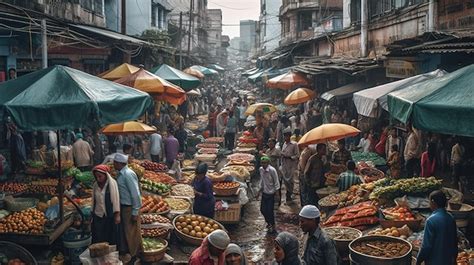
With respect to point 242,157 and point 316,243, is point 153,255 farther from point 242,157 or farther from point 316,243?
point 242,157

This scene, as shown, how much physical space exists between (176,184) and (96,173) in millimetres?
5235

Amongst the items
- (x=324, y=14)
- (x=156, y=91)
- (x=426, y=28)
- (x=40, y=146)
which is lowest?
(x=40, y=146)

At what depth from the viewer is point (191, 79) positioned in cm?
1700

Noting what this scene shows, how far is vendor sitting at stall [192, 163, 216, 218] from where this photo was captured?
30.2ft

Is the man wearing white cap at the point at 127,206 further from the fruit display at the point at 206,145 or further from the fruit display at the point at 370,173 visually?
the fruit display at the point at 206,145

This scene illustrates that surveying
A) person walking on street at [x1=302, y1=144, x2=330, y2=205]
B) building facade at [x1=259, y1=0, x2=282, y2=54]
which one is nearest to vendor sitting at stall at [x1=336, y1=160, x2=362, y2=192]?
person walking on street at [x1=302, y1=144, x2=330, y2=205]

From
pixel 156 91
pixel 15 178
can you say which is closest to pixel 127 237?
pixel 15 178

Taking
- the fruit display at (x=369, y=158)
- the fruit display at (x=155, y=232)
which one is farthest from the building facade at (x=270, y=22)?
the fruit display at (x=155, y=232)

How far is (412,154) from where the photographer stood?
11805 millimetres

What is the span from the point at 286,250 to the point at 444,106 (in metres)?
2.41

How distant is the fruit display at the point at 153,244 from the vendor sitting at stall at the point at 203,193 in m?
1.39

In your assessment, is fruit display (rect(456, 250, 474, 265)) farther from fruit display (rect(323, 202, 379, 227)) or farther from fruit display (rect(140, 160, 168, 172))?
fruit display (rect(140, 160, 168, 172))

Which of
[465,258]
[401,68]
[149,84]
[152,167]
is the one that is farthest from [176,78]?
[465,258]

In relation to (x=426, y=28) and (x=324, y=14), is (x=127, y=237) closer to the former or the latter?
(x=426, y=28)
